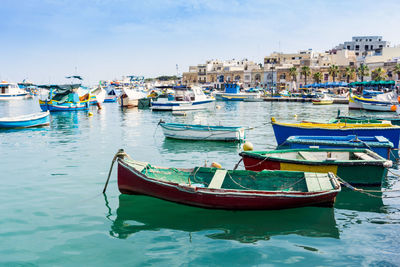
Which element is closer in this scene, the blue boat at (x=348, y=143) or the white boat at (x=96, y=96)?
the blue boat at (x=348, y=143)

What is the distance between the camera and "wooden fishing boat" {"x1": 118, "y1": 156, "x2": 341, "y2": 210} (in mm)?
8836

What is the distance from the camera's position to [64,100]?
49.6m

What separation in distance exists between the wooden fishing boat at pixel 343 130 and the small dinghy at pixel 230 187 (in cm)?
771

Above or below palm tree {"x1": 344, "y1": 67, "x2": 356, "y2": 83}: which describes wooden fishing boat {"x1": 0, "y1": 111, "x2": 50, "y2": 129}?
below

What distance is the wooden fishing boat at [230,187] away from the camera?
29.0 ft

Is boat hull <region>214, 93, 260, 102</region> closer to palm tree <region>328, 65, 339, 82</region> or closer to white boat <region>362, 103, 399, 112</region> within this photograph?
palm tree <region>328, 65, 339, 82</region>

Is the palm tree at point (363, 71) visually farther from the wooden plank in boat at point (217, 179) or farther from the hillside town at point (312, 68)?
the wooden plank in boat at point (217, 179)

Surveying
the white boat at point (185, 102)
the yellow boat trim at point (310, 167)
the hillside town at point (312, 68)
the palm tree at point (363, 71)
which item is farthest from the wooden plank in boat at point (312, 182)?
the palm tree at point (363, 71)

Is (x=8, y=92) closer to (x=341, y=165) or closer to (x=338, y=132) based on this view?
(x=338, y=132)

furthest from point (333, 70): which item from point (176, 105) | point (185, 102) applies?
point (176, 105)

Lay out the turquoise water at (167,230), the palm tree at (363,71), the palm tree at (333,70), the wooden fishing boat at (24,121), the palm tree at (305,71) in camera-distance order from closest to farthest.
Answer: the turquoise water at (167,230), the wooden fishing boat at (24,121), the palm tree at (363,71), the palm tree at (333,70), the palm tree at (305,71)

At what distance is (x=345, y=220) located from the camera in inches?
367

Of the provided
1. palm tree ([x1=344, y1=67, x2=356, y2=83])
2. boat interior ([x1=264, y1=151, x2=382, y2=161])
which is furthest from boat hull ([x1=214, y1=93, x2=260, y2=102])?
boat interior ([x1=264, y1=151, x2=382, y2=161])

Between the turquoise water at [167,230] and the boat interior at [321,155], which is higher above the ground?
the boat interior at [321,155]
